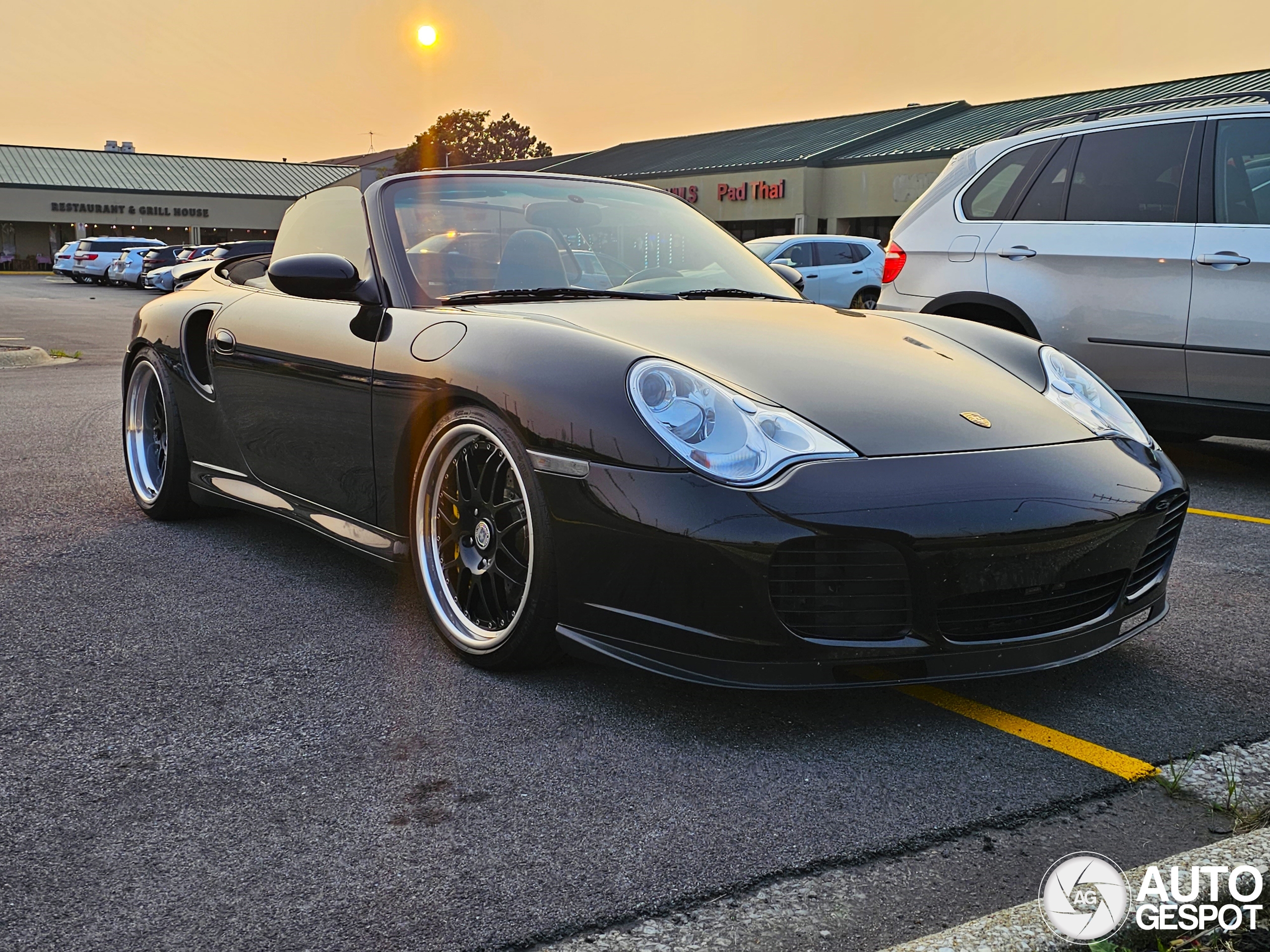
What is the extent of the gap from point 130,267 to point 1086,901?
41403mm

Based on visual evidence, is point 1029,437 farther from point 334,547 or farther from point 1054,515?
point 334,547

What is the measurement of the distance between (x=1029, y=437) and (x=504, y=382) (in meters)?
1.33

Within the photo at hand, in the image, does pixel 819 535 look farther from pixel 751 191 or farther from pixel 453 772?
pixel 751 191

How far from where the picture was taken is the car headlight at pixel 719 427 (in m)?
2.76

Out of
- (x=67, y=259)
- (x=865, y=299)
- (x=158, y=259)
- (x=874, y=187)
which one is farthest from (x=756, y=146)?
(x=865, y=299)

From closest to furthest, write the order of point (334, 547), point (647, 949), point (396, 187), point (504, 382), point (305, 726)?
point (647, 949), point (305, 726), point (504, 382), point (396, 187), point (334, 547)

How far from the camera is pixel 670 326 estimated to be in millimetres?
3377

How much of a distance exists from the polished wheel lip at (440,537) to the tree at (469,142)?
8649 cm

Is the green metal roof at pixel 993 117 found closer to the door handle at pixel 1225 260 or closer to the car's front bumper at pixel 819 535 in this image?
the door handle at pixel 1225 260

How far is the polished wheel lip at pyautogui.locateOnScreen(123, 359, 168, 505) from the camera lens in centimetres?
518

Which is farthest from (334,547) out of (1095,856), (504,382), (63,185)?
(63,185)

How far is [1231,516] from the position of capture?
5.27 m

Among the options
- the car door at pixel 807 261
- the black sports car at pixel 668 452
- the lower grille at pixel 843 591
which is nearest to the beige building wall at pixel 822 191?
the car door at pixel 807 261

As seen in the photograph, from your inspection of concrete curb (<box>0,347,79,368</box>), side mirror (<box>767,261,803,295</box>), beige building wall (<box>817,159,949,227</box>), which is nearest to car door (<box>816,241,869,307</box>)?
concrete curb (<box>0,347,79,368</box>)
